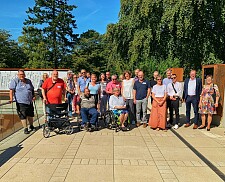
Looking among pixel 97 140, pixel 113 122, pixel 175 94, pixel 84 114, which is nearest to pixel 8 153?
pixel 97 140

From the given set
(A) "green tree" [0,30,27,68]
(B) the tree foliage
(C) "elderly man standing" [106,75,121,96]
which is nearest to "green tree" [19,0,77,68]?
(A) "green tree" [0,30,27,68]

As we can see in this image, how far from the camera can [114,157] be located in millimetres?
4684

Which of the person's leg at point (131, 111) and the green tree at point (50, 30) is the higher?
the green tree at point (50, 30)

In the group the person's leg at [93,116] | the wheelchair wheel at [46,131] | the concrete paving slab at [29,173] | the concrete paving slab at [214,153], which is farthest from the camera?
the person's leg at [93,116]

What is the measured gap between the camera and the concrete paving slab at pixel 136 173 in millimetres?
3744

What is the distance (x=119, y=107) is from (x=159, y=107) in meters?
1.09

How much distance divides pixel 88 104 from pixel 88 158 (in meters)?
2.34

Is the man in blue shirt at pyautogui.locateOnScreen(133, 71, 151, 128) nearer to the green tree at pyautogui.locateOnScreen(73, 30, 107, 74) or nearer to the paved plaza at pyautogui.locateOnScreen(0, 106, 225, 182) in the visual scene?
the paved plaza at pyautogui.locateOnScreen(0, 106, 225, 182)

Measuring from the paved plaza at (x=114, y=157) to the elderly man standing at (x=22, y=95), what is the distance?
1.56 feet

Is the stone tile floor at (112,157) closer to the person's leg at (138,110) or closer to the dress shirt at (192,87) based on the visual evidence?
the person's leg at (138,110)

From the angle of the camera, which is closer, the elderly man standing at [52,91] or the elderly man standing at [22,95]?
the elderly man standing at [52,91]

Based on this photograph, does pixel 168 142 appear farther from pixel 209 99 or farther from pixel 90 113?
pixel 90 113

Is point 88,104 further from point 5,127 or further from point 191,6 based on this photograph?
point 191,6

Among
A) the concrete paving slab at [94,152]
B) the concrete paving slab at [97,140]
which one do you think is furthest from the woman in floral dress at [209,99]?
the concrete paving slab at [94,152]
